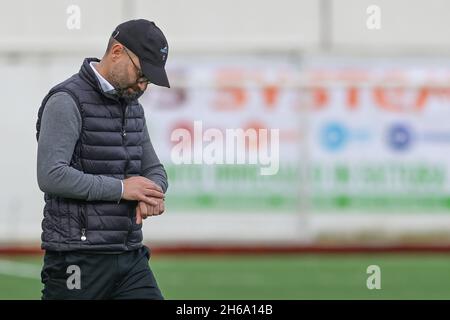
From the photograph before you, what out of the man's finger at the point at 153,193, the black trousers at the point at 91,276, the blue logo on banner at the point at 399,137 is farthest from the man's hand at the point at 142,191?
the blue logo on banner at the point at 399,137

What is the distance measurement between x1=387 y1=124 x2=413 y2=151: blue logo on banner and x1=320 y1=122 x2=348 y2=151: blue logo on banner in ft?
1.68

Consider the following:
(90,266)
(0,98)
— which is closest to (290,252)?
(0,98)

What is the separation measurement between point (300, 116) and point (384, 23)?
160 centimetres

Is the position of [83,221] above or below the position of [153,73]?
below

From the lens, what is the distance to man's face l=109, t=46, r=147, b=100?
551 centimetres

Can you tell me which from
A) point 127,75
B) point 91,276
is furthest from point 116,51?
point 91,276

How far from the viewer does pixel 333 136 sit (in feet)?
53.4

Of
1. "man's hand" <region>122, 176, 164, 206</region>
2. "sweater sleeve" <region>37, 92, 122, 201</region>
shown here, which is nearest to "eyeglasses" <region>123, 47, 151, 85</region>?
"sweater sleeve" <region>37, 92, 122, 201</region>

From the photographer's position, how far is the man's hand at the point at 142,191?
554 cm

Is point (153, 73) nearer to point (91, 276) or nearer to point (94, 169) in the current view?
point (94, 169)

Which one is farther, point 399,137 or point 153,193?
point 399,137

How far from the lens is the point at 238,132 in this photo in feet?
52.1

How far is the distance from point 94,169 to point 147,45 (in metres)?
0.52

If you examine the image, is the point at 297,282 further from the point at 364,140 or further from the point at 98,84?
the point at 98,84
